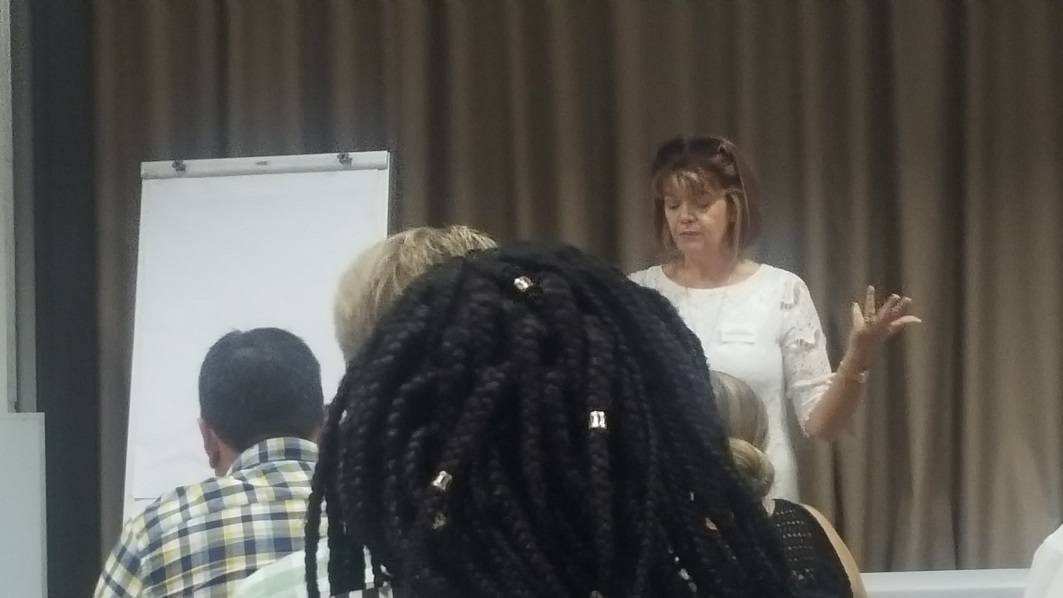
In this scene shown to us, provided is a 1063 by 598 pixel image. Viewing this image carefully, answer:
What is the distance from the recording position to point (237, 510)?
1332 millimetres

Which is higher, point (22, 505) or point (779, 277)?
point (779, 277)

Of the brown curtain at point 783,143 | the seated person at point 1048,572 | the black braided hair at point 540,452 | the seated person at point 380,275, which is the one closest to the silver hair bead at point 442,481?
the black braided hair at point 540,452

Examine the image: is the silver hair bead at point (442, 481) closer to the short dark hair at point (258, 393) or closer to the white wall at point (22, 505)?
the short dark hair at point (258, 393)

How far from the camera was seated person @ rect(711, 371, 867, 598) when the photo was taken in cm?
119

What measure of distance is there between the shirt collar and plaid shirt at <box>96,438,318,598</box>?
3.3 inches

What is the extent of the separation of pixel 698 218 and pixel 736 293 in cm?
17

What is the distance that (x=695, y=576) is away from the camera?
26.1 inches

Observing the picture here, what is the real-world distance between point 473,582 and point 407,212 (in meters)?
2.12

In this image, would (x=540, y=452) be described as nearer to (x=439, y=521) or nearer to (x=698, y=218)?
(x=439, y=521)

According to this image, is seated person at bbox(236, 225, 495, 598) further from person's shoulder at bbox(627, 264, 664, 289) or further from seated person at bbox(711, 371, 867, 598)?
person's shoulder at bbox(627, 264, 664, 289)

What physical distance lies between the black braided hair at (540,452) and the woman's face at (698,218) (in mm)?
1394

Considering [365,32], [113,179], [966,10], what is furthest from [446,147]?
[966,10]

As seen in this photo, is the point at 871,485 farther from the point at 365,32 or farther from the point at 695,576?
the point at 695,576

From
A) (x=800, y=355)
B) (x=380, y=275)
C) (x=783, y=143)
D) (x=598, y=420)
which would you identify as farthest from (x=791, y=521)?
(x=783, y=143)
